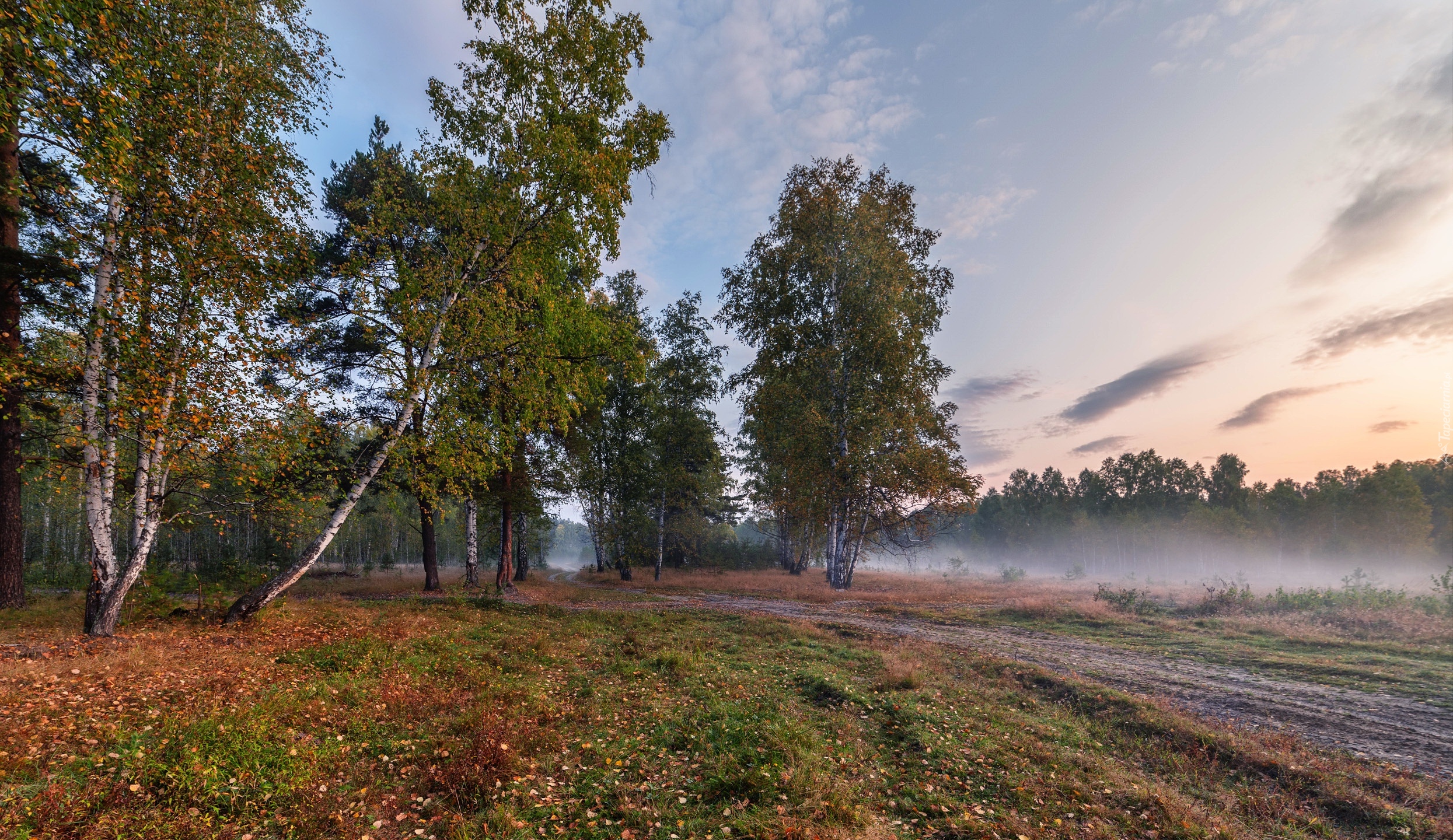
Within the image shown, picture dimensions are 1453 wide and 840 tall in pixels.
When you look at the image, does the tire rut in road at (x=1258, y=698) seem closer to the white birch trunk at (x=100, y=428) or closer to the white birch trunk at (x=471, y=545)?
the white birch trunk at (x=471, y=545)

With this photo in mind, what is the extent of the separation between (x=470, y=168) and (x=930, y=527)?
24.7m

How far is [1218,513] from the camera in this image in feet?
228

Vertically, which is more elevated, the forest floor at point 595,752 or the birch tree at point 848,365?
the birch tree at point 848,365

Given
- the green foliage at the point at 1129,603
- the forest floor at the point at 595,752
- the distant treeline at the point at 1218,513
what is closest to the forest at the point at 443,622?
the forest floor at the point at 595,752

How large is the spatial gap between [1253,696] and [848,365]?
60.2 feet

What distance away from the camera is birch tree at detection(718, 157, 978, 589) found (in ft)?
77.1

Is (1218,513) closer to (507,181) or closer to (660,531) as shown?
(660,531)

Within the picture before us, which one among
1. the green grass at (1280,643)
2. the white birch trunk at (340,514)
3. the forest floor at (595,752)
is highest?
the white birch trunk at (340,514)

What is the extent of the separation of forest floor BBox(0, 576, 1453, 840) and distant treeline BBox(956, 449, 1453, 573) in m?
87.1

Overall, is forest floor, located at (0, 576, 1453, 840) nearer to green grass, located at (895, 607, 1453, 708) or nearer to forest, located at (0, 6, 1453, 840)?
forest, located at (0, 6, 1453, 840)

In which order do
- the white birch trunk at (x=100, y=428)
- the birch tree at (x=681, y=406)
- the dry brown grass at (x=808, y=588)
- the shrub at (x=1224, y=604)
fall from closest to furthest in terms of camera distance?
the white birch trunk at (x=100, y=428) → the shrub at (x=1224, y=604) → the dry brown grass at (x=808, y=588) → the birch tree at (x=681, y=406)

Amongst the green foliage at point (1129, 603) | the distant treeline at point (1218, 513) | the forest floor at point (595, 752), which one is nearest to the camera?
the forest floor at point (595, 752)

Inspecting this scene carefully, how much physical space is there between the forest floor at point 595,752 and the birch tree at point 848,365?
1394 centimetres

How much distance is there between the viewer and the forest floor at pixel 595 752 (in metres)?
4.60
